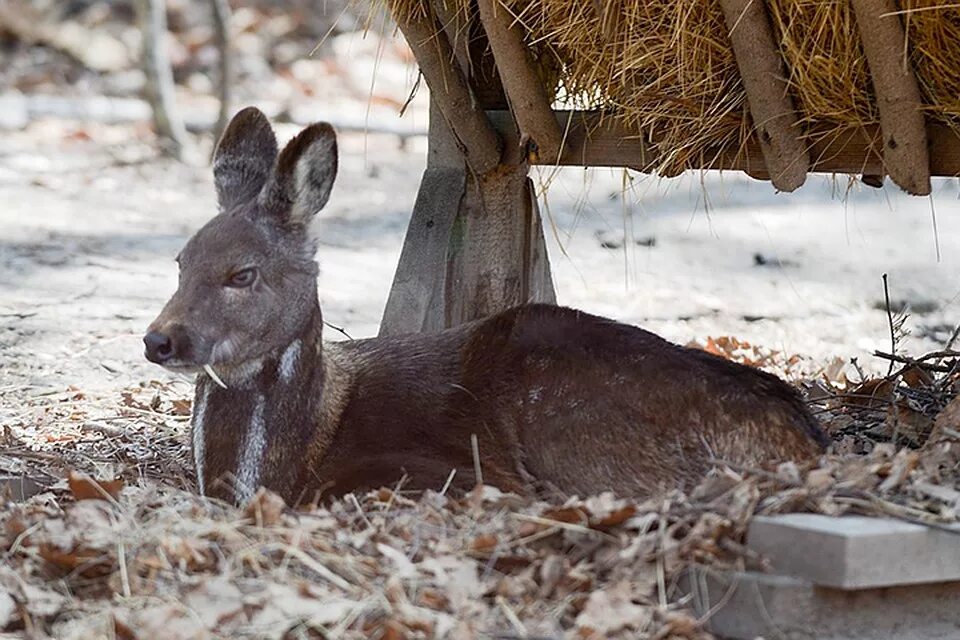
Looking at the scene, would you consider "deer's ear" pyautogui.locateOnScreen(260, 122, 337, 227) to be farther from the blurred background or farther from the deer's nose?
the deer's nose

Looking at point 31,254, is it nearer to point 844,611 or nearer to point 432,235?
point 432,235

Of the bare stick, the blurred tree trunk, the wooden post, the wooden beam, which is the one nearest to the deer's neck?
the wooden post

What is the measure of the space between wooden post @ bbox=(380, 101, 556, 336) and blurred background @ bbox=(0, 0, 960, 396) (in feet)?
0.67

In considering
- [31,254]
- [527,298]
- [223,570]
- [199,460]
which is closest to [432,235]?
[527,298]

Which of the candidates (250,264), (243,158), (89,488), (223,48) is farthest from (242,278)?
(223,48)

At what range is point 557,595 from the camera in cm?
365

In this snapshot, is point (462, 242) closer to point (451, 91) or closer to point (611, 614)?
point (451, 91)

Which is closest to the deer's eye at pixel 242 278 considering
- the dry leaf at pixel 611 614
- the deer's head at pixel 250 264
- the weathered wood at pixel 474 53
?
the deer's head at pixel 250 264

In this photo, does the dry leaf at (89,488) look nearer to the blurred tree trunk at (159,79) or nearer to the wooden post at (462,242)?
Answer: the wooden post at (462,242)

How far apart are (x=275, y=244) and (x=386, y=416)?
689mm

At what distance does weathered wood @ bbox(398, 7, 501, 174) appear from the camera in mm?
5691

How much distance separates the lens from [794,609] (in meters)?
3.68

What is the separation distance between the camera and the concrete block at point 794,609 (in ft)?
12.0

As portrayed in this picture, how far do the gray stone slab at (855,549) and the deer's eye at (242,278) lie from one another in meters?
1.99
